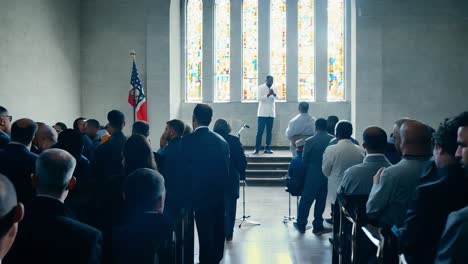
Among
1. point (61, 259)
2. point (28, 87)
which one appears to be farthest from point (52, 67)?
point (61, 259)

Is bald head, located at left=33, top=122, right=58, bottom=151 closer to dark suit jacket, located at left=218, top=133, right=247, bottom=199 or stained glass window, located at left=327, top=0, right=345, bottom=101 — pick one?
dark suit jacket, located at left=218, top=133, right=247, bottom=199

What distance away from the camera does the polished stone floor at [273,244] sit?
5652 mm

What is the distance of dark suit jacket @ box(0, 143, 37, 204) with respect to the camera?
11.8ft

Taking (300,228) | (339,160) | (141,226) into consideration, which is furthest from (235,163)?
(141,226)

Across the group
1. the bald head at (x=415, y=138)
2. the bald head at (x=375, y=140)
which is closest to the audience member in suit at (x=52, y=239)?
the bald head at (x=415, y=138)

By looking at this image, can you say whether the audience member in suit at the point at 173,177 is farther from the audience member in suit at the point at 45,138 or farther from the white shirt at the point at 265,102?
the white shirt at the point at 265,102

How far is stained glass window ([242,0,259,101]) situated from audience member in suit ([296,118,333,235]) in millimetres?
7927

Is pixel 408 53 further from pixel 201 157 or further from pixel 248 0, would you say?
pixel 201 157

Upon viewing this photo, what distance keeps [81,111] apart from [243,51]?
4561 mm

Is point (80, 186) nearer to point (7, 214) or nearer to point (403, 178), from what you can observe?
point (403, 178)

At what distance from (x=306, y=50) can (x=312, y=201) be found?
8.29 m

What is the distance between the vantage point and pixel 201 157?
4.71 metres

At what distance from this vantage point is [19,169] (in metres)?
3.68

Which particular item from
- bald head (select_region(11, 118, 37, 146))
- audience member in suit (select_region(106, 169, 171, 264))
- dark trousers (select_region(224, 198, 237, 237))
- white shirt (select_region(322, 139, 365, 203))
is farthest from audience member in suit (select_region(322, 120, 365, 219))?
audience member in suit (select_region(106, 169, 171, 264))
